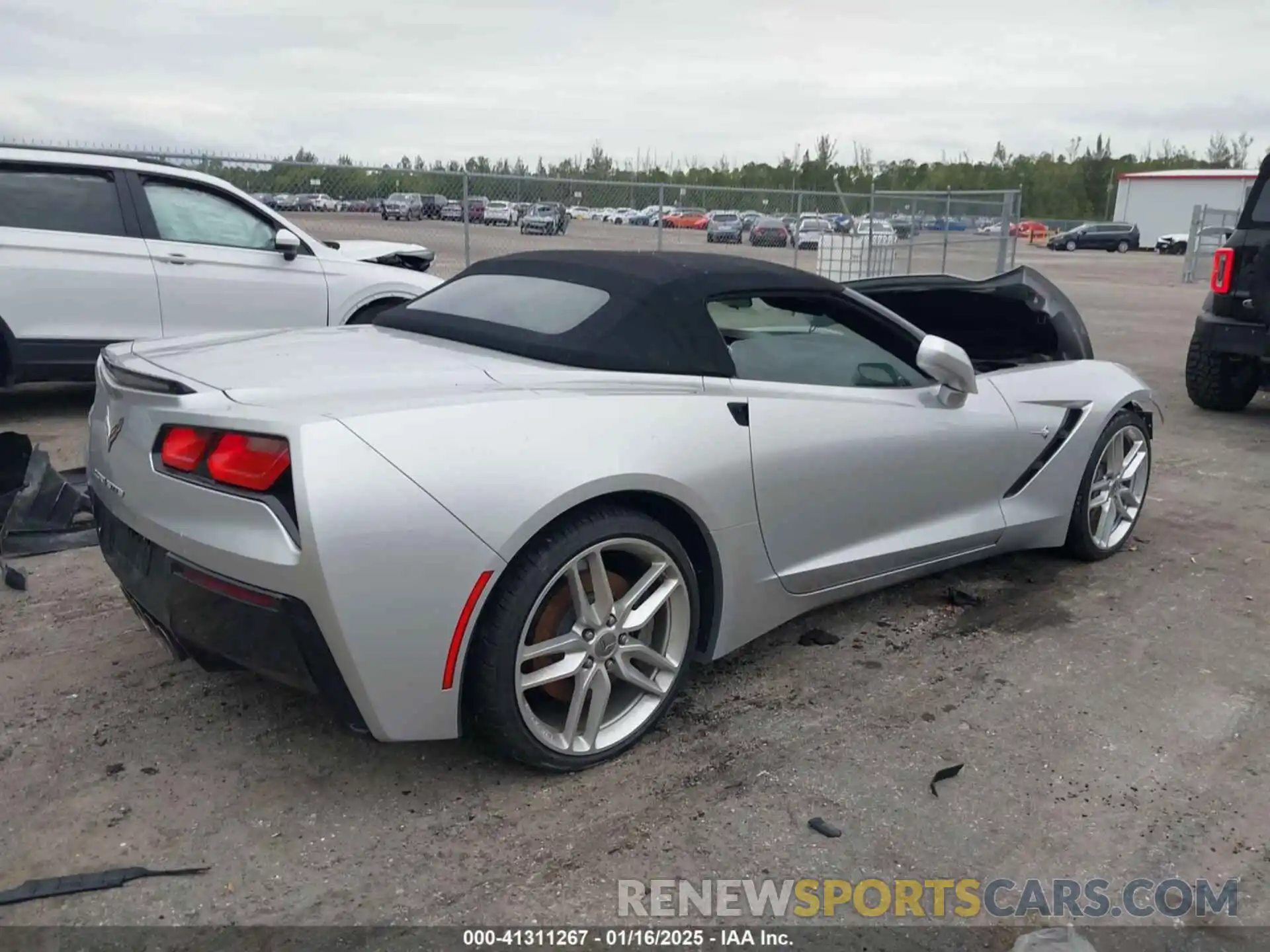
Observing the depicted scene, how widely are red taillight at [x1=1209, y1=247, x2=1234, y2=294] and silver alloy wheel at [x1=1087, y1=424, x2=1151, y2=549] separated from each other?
11.1ft

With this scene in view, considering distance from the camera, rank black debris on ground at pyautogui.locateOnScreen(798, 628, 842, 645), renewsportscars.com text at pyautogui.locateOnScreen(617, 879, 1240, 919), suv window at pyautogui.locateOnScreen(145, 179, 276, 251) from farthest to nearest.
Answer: suv window at pyautogui.locateOnScreen(145, 179, 276, 251) < black debris on ground at pyautogui.locateOnScreen(798, 628, 842, 645) < renewsportscars.com text at pyautogui.locateOnScreen(617, 879, 1240, 919)

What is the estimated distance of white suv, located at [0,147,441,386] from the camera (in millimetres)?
6336

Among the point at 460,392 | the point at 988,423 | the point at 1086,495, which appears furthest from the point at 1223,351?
the point at 460,392

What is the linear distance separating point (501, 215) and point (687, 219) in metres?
4.04

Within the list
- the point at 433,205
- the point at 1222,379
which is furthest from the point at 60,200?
the point at 1222,379

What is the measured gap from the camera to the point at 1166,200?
56.1 meters

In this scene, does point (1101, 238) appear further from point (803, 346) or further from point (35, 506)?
point (35, 506)

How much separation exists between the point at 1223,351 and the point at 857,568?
551cm

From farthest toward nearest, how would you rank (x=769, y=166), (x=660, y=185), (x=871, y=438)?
(x=769, y=166)
(x=660, y=185)
(x=871, y=438)

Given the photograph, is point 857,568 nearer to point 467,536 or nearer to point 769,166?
point 467,536

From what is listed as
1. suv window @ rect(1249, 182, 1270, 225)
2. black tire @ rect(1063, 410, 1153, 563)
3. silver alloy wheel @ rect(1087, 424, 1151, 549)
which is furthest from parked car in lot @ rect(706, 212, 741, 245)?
black tire @ rect(1063, 410, 1153, 563)

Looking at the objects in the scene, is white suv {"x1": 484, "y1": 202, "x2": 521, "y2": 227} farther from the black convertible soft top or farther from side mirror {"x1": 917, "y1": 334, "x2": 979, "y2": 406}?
side mirror {"x1": 917, "y1": 334, "x2": 979, "y2": 406}

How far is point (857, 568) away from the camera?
346cm

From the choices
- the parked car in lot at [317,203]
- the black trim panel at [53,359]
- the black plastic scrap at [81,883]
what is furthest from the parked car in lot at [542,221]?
the black plastic scrap at [81,883]
